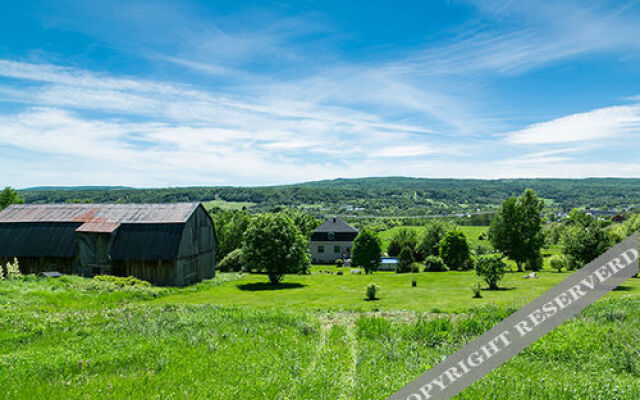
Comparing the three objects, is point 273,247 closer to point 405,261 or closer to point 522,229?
point 405,261

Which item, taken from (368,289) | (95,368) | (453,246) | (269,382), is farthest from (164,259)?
(453,246)

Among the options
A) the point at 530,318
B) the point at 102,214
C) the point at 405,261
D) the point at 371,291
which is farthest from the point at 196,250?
the point at 530,318

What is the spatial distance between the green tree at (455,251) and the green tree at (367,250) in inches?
457

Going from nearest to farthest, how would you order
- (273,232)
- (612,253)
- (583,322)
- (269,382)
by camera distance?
(612,253)
(269,382)
(583,322)
(273,232)

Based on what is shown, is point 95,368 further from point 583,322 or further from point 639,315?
point 639,315

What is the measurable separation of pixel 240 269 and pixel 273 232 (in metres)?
22.3

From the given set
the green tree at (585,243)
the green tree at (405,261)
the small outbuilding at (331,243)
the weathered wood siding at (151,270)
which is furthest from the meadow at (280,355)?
the small outbuilding at (331,243)

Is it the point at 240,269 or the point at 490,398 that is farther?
the point at 240,269

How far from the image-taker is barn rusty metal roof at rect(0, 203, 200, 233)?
42963 mm

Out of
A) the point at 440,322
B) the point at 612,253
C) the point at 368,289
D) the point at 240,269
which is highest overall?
the point at 612,253

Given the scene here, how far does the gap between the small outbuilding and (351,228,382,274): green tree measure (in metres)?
27.5

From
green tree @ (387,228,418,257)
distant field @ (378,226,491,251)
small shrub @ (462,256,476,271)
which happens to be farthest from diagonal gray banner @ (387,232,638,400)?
distant field @ (378,226,491,251)

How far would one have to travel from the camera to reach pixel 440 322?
14.6 meters

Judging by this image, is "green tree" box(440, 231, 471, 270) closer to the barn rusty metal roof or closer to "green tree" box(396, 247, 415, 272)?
"green tree" box(396, 247, 415, 272)
